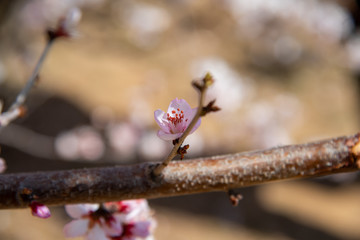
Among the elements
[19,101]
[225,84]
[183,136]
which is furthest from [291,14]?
[183,136]

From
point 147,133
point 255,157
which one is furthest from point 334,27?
point 255,157

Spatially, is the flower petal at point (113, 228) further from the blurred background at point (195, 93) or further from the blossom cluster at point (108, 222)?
the blurred background at point (195, 93)

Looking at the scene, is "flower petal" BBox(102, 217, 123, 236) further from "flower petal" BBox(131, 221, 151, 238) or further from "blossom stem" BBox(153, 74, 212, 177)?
"blossom stem" BBox(153, 74, 212, 177)

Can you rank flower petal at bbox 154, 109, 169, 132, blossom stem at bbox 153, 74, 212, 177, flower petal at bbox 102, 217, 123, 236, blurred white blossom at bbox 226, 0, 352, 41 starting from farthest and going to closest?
1. blurred white blossom at bbox 226, 0, 352, 41
2. flower petal at bbox 102, 217, 123, 236
3. flower petal at bbox 154, 109, 169, 132
4. blossom stem at bbox 153, 74, 212, 177

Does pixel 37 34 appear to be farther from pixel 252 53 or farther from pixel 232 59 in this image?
pixel 252 53

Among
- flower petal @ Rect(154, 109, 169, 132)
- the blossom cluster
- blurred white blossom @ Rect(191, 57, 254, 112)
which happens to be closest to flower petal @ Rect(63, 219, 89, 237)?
the blossom cluster

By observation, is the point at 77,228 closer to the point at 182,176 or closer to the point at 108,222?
the point at 108,222
